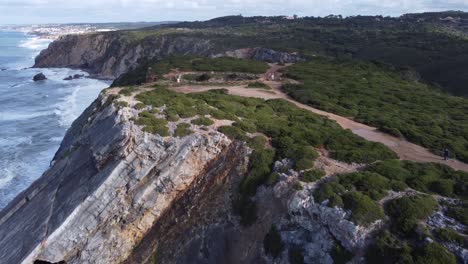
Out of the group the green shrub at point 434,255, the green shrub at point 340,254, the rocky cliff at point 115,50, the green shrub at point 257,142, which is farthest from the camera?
the rocky cliff at point 115,50

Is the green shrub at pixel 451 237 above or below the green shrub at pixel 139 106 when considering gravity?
below

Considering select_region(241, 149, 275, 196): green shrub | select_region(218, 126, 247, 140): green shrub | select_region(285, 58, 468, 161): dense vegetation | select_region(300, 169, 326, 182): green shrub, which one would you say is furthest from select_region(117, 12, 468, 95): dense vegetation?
select_region(300, 169, 326, 182): green shrub

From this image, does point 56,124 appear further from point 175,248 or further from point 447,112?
point 447,112

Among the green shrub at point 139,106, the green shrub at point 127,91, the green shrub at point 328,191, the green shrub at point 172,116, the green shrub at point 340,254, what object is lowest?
the green shrub at point 340,254

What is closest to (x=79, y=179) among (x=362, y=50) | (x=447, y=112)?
(x=447, y=112)

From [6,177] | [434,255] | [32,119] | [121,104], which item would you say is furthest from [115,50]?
[434,255]

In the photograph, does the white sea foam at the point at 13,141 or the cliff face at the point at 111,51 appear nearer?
the white sea foam at the point at 13,141

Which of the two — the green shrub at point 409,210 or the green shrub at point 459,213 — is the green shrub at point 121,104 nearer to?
the green shrub at point 409,210

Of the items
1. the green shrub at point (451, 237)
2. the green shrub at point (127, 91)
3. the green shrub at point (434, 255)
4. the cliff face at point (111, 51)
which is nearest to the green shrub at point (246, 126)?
the green shrub at point (127, 91)
